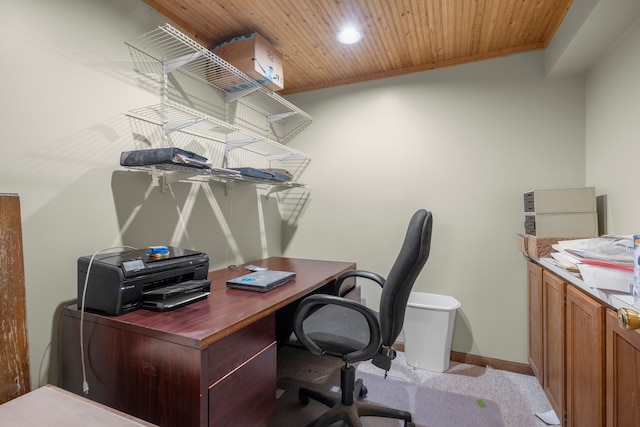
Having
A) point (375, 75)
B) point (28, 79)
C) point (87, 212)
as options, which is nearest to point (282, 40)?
point (375, 75)

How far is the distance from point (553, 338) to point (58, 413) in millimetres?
2118

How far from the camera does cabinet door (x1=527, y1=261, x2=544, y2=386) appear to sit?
1820 millimetres

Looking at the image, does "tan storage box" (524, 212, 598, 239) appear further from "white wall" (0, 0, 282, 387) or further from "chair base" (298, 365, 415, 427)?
"white wall" (0, 0, 282, 387)

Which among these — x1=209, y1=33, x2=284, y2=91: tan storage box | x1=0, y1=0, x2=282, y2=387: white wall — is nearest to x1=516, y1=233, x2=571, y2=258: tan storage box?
x1=209, y1=33, x2=284, y2=91: tan storage box

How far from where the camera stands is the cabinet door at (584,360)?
1.09 metres

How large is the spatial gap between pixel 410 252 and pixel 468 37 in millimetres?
1698

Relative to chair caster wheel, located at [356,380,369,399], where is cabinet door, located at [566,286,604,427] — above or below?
above

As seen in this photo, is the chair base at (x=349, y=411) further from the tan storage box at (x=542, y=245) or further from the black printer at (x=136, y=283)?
the tan storage box at (x=542, y=245)

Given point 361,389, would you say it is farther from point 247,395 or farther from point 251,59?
point 251,59

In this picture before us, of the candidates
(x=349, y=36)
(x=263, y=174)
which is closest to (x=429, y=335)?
(x=263, y=174)

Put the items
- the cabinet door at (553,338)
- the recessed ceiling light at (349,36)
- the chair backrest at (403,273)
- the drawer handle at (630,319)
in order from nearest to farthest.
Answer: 1. the drawer handle at (630,319)
2. the chair backrest at (403,273)
3. the cabinet door at (553,338)
4. the recessed ceiling light at (349,36)

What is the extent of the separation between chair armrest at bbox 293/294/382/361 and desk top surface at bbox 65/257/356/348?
0.33ft

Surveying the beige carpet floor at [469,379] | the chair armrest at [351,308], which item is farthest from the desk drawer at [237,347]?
the beige carpet floor at [469,379]

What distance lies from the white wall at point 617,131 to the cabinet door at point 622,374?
0.79 m
